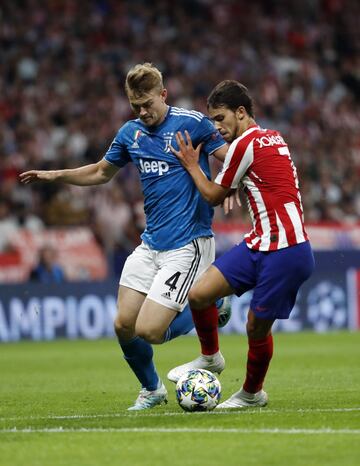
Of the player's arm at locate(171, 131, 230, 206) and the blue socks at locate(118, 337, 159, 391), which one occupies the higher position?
the player's arm at locate(171, 131, 230, 206)

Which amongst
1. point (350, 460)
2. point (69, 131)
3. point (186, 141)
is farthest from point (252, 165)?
point (69, 131)

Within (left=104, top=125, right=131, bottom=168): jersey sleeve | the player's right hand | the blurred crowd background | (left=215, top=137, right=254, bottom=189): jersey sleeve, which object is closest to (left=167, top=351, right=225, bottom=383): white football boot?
(left=215, top=137, right=254, bottom=189): jersey sleeve

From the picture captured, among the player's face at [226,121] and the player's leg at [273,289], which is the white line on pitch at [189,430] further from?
the player's face at [226,121]

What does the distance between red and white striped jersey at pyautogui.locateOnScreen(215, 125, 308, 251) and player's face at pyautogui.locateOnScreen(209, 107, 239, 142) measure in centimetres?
15

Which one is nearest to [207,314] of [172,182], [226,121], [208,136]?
[172,182]

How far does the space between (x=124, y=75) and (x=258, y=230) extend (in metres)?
15.9

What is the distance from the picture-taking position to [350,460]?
6.01 m

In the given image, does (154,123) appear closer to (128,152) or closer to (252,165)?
(128,152)

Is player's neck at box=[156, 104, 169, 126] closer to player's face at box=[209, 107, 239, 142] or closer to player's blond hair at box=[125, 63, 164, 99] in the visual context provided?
player's blond hair at box=[125, 63, 164, 99]

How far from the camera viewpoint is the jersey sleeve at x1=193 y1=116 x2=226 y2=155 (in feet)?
28.5

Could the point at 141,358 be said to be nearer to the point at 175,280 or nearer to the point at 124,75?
the point at 175,280

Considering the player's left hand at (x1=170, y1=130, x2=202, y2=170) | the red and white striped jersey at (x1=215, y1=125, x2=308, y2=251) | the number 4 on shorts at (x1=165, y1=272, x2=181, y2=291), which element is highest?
the player's left hand at (x1=170, y1=130, x2=202, y2=170)

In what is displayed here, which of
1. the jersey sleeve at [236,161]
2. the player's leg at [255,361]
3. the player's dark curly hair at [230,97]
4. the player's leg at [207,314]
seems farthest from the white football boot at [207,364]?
the player's dark curly hair at [230,97]

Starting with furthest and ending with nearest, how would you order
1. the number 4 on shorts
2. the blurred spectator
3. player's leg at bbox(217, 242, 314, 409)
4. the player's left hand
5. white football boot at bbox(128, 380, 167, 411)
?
the blurred spectator < white football boot at bbox(128, 380, 167, 411) < the number 4 on shorts < the player's left hand < player's leg at bbox(217, 242, 314, 409)
